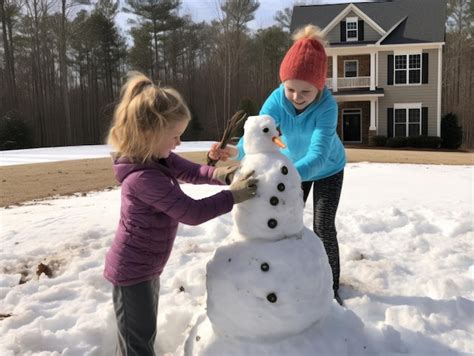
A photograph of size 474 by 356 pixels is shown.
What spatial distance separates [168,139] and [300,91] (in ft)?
3.00

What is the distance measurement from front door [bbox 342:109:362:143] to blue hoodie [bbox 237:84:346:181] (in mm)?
20954

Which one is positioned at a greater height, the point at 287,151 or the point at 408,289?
the point at 287,151

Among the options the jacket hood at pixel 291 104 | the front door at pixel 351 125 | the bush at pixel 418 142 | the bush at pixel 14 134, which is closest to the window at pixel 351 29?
the front door at pixel 351 125

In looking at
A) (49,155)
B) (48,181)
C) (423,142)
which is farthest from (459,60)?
(48,181)

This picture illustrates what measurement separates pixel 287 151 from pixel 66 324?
1617 mm

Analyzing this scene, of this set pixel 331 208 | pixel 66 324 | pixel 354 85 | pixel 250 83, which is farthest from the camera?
pixel 250 83

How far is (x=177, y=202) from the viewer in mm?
1916

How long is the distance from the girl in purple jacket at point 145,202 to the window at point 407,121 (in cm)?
2172

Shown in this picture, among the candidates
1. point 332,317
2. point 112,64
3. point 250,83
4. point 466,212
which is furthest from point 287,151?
point 112,64

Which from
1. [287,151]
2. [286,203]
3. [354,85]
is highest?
[354,85]

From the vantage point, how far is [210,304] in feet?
6.87

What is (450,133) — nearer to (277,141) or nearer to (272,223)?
(277,141)

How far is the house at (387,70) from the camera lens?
21875 mm

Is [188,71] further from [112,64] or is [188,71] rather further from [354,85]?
[354,85]
